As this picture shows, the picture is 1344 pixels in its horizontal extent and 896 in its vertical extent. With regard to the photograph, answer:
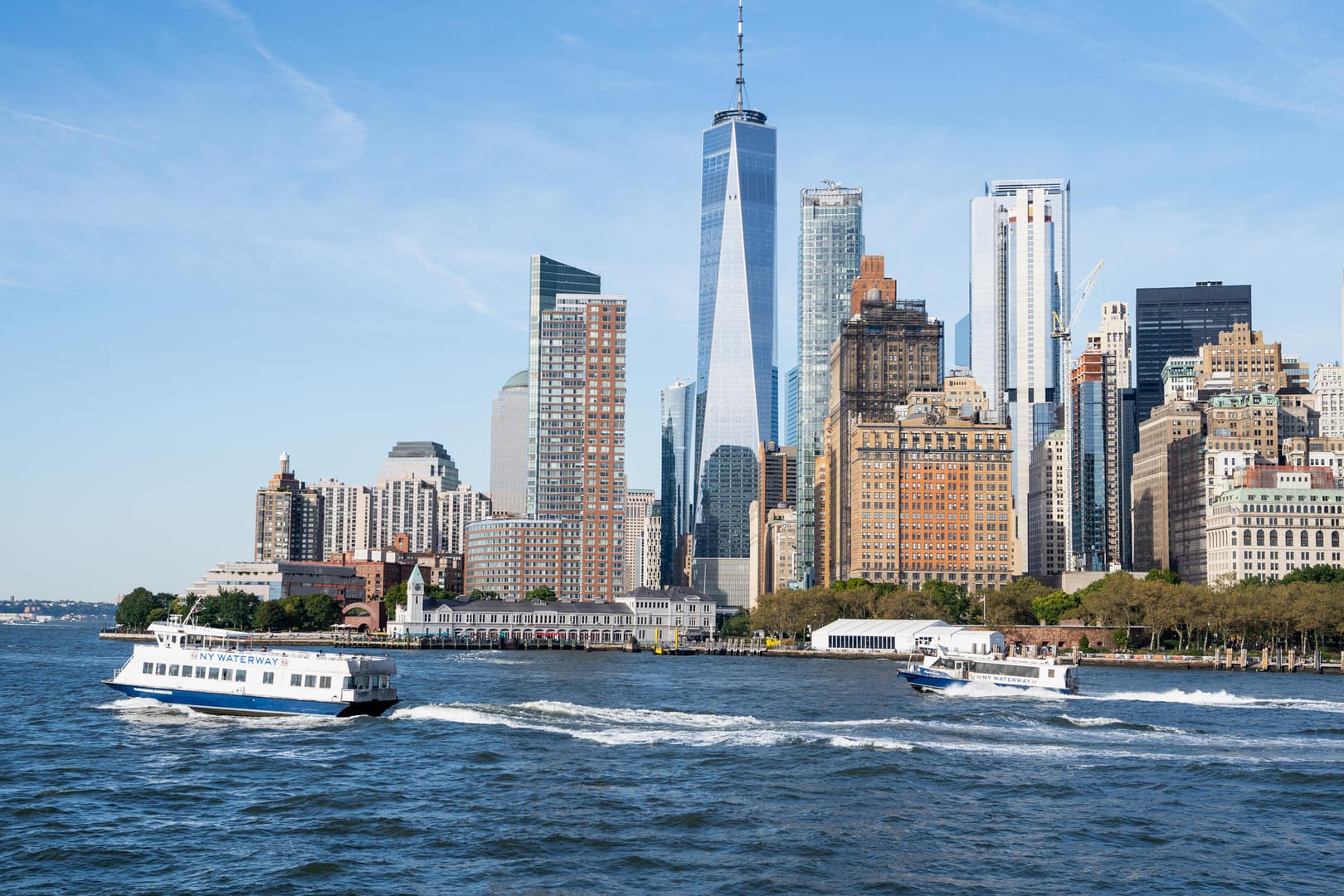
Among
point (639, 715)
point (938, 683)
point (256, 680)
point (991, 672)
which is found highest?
point (256, 680)

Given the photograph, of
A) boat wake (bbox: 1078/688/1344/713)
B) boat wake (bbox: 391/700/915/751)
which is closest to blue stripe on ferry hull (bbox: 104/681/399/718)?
boat wake (bbox: 391/700/915/751)

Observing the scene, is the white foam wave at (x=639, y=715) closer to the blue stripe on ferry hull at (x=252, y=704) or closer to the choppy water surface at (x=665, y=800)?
the choppy water surface at (x=665, y=800)

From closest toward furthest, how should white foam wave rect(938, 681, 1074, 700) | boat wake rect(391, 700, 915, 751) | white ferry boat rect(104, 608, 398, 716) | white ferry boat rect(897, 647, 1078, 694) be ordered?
boat wake rect(391, 700, 915, 751) < white ferry boat rect(104, 608, 398, 716) < white foam wave rect(938, 681, 1074, 700) < white ferry boat rect(897, 647, 1078, 694)

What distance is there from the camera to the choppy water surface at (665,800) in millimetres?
60188

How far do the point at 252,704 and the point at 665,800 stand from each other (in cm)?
4675

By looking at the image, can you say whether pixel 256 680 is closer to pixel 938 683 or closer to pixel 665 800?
pixel 665 800

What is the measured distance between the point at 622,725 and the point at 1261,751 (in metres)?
Answer: 45.2

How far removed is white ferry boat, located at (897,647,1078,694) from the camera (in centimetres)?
14500

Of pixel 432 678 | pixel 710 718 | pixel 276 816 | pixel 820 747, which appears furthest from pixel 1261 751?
pixel 432 678

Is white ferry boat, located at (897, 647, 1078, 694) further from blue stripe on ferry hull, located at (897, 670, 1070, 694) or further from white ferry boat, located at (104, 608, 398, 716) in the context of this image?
white ferry boat, located at (104, 608, 398, 716)

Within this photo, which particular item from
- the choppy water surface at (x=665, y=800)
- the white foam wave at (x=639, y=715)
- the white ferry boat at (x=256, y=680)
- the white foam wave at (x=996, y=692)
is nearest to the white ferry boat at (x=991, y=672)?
the white foam wave at (x=996, y=692)

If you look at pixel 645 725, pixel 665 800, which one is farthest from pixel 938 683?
pixel 665 800

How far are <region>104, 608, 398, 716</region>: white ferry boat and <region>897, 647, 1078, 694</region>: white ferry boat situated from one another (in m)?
63.6

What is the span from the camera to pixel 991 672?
497 ft
